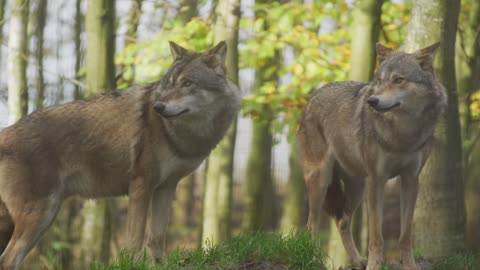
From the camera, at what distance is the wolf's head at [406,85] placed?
6.08 metres

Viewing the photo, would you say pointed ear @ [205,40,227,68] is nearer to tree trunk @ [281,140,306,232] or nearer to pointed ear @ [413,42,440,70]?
pointed ear @ [413,42,440,70]

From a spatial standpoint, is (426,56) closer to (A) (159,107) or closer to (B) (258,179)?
(A) (159,107)

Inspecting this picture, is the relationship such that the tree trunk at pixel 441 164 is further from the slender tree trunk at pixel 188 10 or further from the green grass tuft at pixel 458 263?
the slender tree trunk at pixel 188 10

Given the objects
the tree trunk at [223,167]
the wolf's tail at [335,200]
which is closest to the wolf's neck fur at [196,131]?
the wolf's tail at [335,200]

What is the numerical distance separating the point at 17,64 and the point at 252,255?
7224 mm

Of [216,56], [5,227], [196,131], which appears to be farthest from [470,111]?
[5,227]

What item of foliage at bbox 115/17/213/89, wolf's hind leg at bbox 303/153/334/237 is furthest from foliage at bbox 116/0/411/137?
wolf's hind leg at bbox 303/153/334/237

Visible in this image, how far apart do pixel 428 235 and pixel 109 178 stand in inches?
142

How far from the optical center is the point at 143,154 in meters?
6.71

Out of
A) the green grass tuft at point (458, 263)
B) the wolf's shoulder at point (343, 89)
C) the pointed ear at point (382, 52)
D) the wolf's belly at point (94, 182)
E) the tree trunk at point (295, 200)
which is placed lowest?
the tree trunk at point (295, 200)

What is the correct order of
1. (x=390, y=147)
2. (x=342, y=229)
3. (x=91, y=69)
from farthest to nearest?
(x=91, y=69)
(x=342, y=229)
(x=390, y=147)

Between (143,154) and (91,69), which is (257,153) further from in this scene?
(143,154)

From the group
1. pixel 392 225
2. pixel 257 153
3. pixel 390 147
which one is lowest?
pixel 392 225

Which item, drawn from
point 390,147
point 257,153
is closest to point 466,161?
point 257,153
